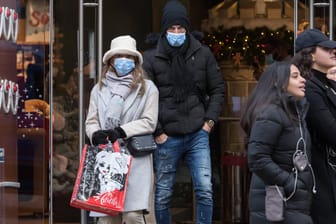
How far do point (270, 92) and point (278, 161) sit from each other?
1.45 feet

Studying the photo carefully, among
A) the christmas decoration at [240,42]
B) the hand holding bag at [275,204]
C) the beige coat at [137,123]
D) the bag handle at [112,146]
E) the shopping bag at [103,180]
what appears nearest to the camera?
the hand holding bag at [275,204]

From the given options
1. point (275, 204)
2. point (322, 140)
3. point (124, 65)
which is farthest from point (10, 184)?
point (275, 204)

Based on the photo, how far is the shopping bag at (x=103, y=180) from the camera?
21.5ft

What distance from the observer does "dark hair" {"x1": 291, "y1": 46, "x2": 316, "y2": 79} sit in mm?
5953

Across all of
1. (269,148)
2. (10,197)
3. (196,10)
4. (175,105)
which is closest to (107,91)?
(175,105)

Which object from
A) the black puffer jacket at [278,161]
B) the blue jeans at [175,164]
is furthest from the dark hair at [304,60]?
the blue jeans at [175,164]

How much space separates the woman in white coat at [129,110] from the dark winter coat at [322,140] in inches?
56.2

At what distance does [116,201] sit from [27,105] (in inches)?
82.2

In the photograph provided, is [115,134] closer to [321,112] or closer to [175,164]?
[175,164]

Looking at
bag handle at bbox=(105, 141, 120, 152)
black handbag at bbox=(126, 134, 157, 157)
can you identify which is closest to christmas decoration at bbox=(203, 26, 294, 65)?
black handbag at bbox=(126, 134, 157, 157)

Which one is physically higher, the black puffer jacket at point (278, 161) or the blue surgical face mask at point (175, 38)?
the blue surgical face mask at point (175, 38)

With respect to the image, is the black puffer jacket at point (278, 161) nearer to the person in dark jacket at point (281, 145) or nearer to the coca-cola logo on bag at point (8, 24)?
the person in dark jacket at point (281, 145)

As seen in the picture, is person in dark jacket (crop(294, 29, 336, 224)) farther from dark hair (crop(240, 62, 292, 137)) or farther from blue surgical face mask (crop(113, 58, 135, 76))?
blue surgical face mask (crop(113, 58, 135, 76))

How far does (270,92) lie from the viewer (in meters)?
5.54
